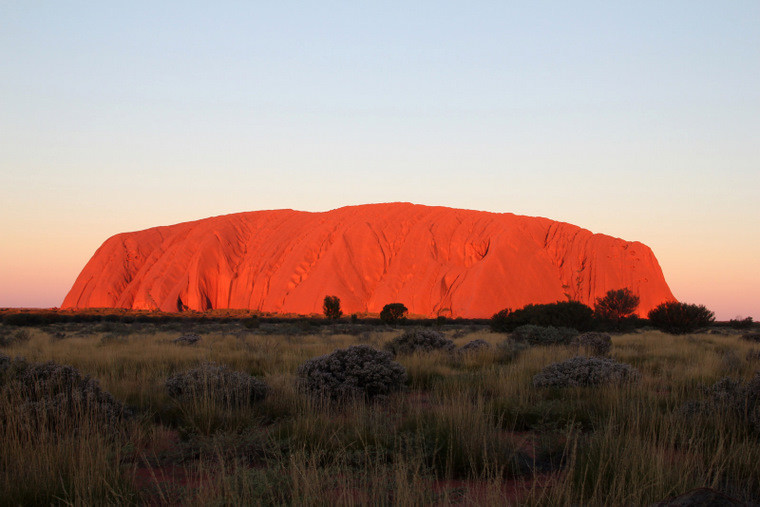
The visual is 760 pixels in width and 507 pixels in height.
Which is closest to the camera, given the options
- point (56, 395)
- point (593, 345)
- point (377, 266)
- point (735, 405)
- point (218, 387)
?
point (735, 405)

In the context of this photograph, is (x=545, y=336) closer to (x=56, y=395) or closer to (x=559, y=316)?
(x=559, y=316)

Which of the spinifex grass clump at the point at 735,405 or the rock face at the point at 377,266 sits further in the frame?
the rock face at the point at 377,266

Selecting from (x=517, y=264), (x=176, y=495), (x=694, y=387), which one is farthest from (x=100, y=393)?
(x=517, y=264)

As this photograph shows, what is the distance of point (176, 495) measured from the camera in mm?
3883

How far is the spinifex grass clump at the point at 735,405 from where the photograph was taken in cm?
544

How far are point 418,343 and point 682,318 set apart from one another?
62.6 ft

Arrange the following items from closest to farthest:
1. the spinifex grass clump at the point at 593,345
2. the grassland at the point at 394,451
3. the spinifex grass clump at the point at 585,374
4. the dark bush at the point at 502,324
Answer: the grassland at the point at 394,451 < the spinifex grass clump at the point at 585,374 < the spinifex grass clump at the point at 593,345 < the dark bush at the point at 502,324

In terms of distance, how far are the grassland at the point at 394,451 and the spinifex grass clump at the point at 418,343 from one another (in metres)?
5.07

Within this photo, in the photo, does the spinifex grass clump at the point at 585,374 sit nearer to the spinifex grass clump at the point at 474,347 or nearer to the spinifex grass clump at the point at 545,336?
the spinifex grass clump at the point at 474,347

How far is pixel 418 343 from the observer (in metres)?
14.4

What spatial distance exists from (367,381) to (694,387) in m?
4.95

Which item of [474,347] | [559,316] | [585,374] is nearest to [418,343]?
[474,347]

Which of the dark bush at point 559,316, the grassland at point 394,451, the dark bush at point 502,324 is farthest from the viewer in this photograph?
the dark bush at point 502,324

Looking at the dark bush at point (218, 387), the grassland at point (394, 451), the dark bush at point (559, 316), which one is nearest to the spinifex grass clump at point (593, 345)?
the grassland at point (394, 451)
